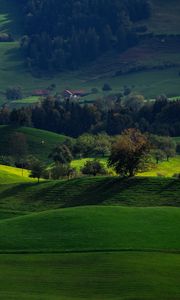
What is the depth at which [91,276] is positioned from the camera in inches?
3066

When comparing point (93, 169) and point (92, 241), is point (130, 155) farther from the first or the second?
point (92, 241)

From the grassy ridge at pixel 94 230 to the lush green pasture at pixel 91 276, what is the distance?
3.38 metres

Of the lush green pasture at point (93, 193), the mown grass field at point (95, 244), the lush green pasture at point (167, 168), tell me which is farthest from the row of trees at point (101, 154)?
the mown grass field at point (95, 244)

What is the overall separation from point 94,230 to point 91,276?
17.5m

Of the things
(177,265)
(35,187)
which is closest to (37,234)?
(177,265)

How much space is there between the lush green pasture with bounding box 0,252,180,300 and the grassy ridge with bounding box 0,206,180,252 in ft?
11.1

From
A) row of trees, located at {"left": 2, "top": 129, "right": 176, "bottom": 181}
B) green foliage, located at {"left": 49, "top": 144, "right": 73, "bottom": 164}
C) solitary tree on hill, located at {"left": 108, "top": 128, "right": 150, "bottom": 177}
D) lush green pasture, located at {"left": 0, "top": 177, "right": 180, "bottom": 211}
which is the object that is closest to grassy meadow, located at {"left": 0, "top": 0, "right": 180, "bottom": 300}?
lush green pasture, located at {"left": 0, "top": 177, "right": 180, "bottom": 211}

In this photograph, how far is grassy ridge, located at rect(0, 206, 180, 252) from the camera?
89688 millimetres

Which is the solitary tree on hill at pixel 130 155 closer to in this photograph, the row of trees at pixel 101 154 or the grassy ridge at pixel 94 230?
the row of trees at pixel 101 154

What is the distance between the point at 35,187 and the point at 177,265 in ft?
165

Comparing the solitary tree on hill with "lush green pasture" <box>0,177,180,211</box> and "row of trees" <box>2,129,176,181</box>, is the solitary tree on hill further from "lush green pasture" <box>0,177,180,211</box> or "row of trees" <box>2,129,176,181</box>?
"lush green pasture" <box>0,177,180,211</box>

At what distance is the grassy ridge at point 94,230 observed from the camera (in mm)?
89688

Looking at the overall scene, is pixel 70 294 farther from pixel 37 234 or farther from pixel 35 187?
pixel 35 187

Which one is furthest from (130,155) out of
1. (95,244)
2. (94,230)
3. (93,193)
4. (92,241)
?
(95,244)
